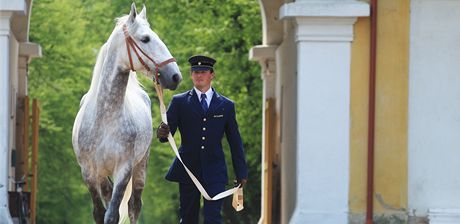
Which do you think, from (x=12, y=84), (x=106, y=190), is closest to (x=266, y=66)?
(x=12, y=84)

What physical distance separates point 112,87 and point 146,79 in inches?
753

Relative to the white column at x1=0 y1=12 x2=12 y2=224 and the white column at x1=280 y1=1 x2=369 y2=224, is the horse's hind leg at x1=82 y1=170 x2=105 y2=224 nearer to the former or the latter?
the white column at x1=0 y1=12 x2=12 y2=224

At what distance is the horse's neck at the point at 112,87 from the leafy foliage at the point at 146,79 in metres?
16.2

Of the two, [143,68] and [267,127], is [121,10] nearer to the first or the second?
[267,127]

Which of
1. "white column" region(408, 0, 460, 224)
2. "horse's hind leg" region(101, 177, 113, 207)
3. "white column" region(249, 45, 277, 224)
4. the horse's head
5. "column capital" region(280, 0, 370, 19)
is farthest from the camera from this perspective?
"white column" region(249, 45, 277, 224)

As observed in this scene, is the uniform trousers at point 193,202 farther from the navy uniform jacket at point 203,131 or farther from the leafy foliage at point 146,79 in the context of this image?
the leafy foliage at point 146,79

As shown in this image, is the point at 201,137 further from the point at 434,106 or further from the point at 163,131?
the point at 434,106

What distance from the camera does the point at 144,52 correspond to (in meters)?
13.9

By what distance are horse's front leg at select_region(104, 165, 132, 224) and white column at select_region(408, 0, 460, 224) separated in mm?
3419

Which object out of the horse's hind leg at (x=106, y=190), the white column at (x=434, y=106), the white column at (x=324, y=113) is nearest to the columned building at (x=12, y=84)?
the horse's hind leg at (x=106, y=190)

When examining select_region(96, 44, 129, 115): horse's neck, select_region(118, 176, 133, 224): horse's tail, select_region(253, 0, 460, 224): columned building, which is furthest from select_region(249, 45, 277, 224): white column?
select_region(96, 44, 129, 115): horse's neck

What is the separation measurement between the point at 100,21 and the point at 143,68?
2128cm

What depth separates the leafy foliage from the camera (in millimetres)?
30875

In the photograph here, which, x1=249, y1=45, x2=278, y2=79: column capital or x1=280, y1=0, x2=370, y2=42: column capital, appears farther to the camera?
x1=249, y1=45, x2=278, y2=79: column capital
